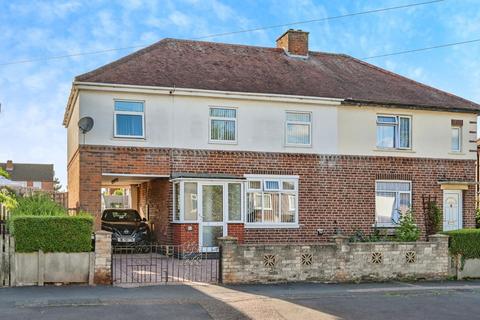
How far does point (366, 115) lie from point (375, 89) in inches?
63.7

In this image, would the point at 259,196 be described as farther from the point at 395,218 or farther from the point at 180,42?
the point at 180,42

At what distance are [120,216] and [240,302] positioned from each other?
39.8ft

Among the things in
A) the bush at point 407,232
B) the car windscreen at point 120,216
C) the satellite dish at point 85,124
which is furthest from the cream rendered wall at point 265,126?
the bush at point 407,232

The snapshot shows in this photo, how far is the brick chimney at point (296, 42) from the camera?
2661 cm

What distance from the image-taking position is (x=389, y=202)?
2384 cm

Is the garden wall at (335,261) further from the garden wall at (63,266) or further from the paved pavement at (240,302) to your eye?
the garden wall at (63,266)

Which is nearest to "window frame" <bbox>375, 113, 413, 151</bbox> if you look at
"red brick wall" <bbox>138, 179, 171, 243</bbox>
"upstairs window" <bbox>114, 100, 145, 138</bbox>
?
"red brick wall" <bbox>138, 179, 171, 243</bbox>

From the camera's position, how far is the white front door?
2470cm

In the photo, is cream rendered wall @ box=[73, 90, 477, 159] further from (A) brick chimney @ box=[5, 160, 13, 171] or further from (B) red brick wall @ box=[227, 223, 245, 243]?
(A) brick chimney @ box=[5, 160, 13, 171]

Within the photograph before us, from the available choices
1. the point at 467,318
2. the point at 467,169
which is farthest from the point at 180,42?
the point at 467,318

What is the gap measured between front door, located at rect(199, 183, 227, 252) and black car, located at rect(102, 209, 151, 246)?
2468 mm

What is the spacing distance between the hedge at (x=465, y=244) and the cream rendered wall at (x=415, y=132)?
24.5 feet

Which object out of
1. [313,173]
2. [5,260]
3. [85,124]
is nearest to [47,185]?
[85,124]

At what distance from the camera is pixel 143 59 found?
23.0 metres
